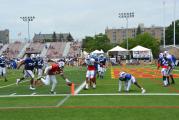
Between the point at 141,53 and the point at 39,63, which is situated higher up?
the point at 141,53

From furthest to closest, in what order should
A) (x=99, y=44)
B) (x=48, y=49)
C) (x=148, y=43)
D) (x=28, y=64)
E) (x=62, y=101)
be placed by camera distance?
(x=99, y=44) → (x=148, y=43) → (x=48, y=49) → (x=28, y=64) → (x=62, y=101)

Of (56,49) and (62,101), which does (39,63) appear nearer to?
(62,101)

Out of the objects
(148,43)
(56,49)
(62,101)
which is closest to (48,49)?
(56,49)


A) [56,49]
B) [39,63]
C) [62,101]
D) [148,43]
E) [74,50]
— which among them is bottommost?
[62,101]

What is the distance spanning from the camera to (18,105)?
49.9 feet

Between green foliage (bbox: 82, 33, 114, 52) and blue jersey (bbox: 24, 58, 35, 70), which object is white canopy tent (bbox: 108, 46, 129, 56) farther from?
green foliage (bbox: 82, 33, 114, 52)

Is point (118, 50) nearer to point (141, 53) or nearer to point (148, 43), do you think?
point (141, 53)

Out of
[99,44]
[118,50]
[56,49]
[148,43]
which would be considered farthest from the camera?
[99,44]

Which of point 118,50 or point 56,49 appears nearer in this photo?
point 118,50

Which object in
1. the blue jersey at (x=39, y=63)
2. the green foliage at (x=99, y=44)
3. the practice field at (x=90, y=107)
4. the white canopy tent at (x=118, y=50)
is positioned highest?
the green foliage at (x=99, y=44)

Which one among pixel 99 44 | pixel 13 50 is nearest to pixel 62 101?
pixel 13 50

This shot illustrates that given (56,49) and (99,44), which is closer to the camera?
(56,49)

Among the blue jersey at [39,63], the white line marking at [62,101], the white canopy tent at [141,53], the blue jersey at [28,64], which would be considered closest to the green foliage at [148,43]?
the white canopy tent at [141,53]

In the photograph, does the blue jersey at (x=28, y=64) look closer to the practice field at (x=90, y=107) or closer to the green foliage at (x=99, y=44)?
the practice field at (x=90, y=107)
